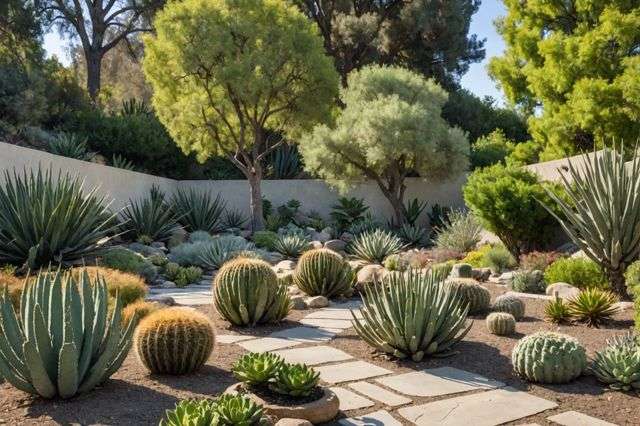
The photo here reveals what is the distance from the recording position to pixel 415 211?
19.6m

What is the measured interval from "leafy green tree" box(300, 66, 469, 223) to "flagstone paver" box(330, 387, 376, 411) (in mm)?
12892

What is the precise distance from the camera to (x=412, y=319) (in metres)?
5.62

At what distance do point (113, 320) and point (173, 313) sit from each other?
2.40 feet

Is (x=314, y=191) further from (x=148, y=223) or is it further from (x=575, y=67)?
(x=575, y=67)

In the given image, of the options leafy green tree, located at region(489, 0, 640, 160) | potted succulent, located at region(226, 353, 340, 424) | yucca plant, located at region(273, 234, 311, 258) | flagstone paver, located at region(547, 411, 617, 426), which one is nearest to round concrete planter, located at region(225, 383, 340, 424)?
potted succulent, located at region(226, 353, 340, 424)

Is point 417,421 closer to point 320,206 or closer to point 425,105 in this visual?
point 425,105

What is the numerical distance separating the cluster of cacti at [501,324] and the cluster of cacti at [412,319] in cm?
94

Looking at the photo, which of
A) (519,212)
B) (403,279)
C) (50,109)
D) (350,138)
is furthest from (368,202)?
(403,279)

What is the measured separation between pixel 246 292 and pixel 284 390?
2736 millimetres

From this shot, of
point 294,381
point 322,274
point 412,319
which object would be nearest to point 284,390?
point 294,381

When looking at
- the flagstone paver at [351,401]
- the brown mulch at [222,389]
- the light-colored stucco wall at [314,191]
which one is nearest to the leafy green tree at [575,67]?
the light-colored stucco wall at [314,191]

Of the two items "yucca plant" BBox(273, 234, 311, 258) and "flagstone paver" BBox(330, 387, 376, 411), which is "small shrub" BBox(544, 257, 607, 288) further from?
"yucca plant" BBox(273, 234, 311, 258)

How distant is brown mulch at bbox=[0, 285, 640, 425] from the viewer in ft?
13.5

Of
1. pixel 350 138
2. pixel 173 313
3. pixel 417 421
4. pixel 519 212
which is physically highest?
pixel 350 138
